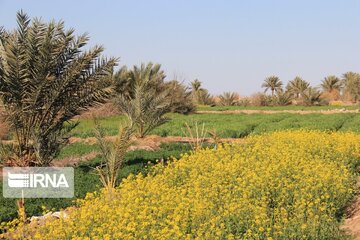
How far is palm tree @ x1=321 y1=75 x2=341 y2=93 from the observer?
77.3 meters

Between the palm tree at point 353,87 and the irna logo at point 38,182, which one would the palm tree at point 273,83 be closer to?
the palm tree at point 353,87

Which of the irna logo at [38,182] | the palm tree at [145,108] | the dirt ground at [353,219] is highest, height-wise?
the palm tree at [145,108]

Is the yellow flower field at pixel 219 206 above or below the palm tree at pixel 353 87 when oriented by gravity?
below

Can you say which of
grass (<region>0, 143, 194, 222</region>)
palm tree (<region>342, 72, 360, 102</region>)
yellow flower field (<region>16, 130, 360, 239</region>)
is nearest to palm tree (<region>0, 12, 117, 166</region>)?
grass (<region>0, 143, 194, 222</region>)

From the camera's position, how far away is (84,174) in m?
13.6

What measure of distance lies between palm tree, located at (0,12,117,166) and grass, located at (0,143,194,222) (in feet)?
3.89

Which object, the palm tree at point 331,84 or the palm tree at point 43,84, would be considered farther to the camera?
the palm tree at point 331,84

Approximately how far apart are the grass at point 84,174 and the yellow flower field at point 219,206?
128 cm

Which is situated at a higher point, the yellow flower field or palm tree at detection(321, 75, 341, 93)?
palm tree at detection(321, 75, 341, 93)

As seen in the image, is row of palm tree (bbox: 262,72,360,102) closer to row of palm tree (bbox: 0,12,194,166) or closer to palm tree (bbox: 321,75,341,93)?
palm tree (bbox: 321,75,341,93)

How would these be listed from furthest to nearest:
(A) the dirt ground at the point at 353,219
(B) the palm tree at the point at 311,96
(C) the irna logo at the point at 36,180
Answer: (B) the palm tree at the point at 311,96 < (C) the irna logo at the point at 36,180 < (A) the dirt ground at the point at 353,219

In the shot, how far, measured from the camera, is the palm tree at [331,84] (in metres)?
77.3

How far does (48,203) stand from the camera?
10672 mm

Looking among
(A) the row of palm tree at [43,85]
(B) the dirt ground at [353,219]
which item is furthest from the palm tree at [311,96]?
(B) the dirt ground at [353,219]
